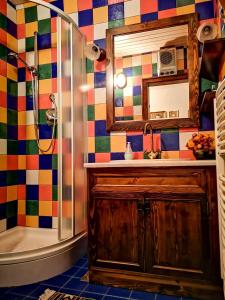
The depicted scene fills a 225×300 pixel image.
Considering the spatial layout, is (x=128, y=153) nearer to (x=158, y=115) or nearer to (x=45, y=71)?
(x=158, y=115)

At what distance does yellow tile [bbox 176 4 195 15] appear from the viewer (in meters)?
2.03

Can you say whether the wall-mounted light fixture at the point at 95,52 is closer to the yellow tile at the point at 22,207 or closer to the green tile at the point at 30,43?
the green tile at the point at 30,43

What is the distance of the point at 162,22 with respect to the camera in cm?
209

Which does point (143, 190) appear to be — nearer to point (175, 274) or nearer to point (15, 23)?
point (175, 274)

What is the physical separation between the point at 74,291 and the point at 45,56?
221 centimetres

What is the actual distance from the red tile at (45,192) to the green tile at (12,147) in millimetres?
466

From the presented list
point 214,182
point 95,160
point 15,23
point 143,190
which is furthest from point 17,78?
point 214,182

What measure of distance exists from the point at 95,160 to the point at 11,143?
0.91 m

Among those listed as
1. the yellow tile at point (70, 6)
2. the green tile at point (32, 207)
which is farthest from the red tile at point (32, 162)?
the yellow tile at point (70, 6)

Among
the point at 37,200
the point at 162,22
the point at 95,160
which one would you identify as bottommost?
the point at 37,200

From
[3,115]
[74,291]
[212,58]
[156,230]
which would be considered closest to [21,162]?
[3,115]

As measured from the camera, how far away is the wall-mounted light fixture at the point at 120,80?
221cm

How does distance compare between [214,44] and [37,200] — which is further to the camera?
[37,200]

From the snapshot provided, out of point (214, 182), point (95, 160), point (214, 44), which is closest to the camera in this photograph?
point (214, 44)
